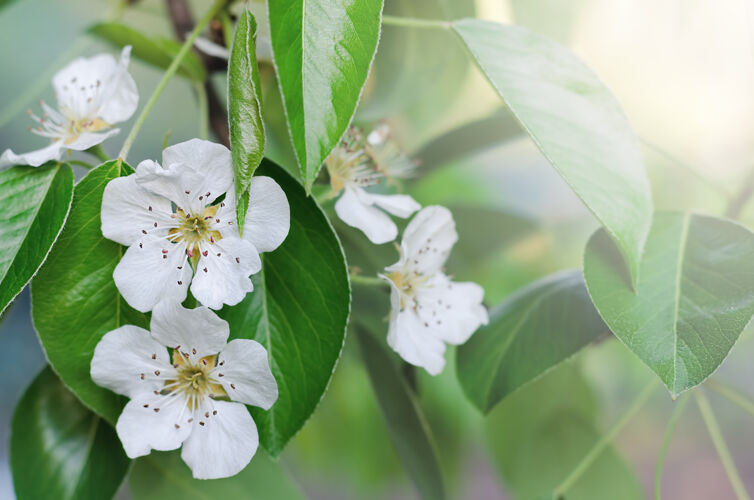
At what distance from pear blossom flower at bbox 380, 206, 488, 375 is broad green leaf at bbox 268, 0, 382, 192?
138mm

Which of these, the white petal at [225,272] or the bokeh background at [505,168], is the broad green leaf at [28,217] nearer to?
the white petal at [225,272]

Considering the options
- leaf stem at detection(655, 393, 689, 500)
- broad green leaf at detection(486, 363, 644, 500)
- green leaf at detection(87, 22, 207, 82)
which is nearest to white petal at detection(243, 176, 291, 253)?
green leaf at detection(87, 22, 207, 82)

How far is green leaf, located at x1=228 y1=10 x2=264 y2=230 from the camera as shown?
0.39 m

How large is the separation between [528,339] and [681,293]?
0.14m

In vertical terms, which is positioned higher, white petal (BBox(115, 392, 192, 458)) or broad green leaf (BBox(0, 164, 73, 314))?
broad green leaf (BBox(0, 164, 73, 314))

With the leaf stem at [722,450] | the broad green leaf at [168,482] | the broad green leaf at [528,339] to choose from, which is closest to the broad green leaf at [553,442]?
the leaf stem at [722,450]

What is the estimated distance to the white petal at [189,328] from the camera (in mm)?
419

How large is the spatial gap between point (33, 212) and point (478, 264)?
56 centimetres

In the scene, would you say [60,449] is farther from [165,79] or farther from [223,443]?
[165,79]

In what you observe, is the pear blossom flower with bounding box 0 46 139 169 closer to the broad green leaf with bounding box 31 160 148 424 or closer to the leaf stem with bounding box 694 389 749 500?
the broad green leaf with bounding box 31 160 148 424

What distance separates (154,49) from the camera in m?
0.61

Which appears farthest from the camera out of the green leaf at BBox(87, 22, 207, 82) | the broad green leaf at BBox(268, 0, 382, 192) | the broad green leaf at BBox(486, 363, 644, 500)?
the broad green leaf at BBox(486, 363, 644, 500)

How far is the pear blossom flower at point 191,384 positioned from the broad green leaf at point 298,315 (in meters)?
0.02

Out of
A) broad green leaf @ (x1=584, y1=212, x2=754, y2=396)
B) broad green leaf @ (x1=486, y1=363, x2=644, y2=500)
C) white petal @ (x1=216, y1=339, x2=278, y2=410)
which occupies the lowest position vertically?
broad green leaf @ (x1=486, y1=363, x2=644, y2=500)
